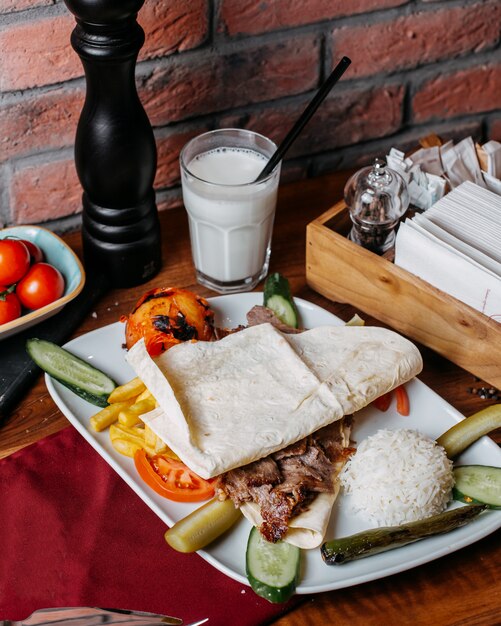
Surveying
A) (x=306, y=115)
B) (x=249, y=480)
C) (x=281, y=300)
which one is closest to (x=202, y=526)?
(x=249, y=480)

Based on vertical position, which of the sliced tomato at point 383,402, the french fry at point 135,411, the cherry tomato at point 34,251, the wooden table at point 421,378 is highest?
the cherry tomato at point 34,251

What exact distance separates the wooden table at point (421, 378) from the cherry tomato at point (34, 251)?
153mm

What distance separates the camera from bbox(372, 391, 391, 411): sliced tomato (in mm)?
1439

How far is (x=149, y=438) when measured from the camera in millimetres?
1328

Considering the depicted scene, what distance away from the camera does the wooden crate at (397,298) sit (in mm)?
1499

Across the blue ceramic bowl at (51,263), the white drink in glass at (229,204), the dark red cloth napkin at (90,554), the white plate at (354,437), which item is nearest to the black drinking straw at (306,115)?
the white drink in glass at (229,204)

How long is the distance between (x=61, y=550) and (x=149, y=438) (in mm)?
216

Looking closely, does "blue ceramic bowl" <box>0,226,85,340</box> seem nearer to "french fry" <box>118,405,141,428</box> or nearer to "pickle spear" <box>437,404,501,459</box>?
"french fry" <box>118,405,141,428</box>

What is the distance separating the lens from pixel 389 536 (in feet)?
3.87

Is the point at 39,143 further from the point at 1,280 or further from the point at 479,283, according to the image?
the point at 479,283

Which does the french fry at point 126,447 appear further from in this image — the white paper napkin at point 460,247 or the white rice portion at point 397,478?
the white paper napkin at point 460,247

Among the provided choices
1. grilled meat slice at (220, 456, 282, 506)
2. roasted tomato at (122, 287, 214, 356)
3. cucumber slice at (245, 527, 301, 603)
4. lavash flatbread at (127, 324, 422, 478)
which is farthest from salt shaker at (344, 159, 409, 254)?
cucumber slice at (245, 527, 301, 603)

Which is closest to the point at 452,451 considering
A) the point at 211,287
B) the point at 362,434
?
the point at 362,434

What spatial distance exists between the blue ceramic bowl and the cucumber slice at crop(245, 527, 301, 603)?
593 mm
